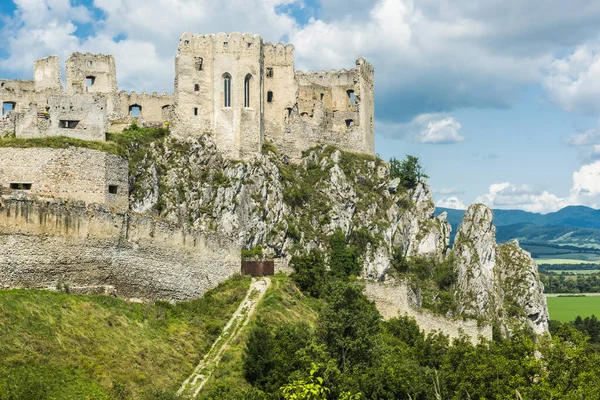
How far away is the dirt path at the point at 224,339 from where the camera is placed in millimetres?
33219

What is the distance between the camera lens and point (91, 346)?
1231 inches

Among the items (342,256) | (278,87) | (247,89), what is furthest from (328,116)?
(342,256)

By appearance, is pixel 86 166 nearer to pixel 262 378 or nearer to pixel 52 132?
pixel 52 132

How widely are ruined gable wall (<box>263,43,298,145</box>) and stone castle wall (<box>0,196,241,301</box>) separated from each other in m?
28.4

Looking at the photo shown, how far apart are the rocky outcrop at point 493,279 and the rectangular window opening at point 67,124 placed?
41.8 meters

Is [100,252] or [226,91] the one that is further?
[226,91]

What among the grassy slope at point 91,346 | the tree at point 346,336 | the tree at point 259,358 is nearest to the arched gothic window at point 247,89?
the tree at point 346,336

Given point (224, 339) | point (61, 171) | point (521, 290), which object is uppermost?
Result: point (61, 171)

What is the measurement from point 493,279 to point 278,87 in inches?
1207

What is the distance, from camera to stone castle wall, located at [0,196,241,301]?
3164 centimetres

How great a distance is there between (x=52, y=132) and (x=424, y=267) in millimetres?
40279

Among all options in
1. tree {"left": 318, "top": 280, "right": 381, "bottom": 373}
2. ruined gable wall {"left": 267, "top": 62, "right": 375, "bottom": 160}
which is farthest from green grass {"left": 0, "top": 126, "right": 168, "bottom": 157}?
tree {"left": 318, "top": 280, "right": 381, "bottom": 373}

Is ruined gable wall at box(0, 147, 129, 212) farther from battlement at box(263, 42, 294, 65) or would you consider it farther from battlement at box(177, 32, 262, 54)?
battlement at box(263, 42, 294, 65)

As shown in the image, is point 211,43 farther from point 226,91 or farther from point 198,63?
point 226,91
